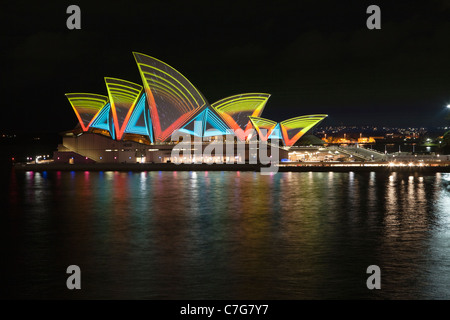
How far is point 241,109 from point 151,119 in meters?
13.3

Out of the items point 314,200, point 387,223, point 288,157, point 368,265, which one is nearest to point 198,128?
point 288,157

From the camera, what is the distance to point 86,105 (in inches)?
2613

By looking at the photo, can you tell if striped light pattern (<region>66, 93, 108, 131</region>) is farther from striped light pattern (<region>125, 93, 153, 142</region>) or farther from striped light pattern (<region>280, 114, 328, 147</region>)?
striped light pattern (<region>280, 114, 328, 147</region>)

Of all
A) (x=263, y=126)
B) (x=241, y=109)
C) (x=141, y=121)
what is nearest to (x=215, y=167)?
(x=141, y=121)

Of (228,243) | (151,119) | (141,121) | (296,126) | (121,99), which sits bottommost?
(228,243)

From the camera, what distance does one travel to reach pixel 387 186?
138 ft

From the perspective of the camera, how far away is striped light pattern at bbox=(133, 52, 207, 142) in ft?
188

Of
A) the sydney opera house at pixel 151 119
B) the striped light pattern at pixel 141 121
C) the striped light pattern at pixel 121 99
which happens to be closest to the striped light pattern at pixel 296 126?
the sydney opera house at pixel 151 119

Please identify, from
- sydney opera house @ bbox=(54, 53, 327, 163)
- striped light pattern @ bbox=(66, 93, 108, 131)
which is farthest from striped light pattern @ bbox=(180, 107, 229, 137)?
striped light pattern @ bbox=(66, 93, 108, 131)

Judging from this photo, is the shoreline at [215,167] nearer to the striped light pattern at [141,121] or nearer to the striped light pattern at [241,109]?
the striped light pattern at [141,121]

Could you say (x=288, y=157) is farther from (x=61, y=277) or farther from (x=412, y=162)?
(x=61, y=277)

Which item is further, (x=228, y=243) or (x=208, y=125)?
(x=208, y=125)

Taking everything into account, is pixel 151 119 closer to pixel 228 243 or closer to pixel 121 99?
pixel 121 99
